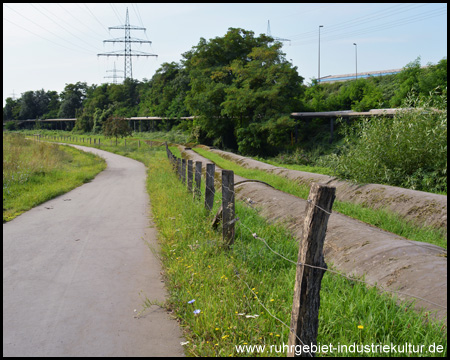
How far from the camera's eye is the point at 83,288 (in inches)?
194

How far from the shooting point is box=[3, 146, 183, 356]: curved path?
363 centimetres

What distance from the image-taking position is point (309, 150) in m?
30.1

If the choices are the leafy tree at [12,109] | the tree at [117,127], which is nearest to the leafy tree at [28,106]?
the leafy tree at [12,109]

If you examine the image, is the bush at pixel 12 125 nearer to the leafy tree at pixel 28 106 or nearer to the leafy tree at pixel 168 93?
the leafy tree at pixel 28 106

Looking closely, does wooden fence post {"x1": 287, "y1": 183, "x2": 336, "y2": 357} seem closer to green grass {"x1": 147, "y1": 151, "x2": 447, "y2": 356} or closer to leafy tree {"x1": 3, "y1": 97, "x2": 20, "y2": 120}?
green grass {"x1": 147, "y1": 151, "x2": 447, "y2": 356}

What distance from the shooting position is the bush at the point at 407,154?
9.43 meters

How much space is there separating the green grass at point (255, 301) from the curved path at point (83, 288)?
30cm

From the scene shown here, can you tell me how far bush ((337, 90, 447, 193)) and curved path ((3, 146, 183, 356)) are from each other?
557 centimetres

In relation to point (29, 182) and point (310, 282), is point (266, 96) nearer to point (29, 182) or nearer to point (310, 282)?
point (29, 182)

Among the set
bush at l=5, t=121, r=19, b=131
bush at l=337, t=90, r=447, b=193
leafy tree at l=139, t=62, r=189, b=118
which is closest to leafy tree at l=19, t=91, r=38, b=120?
bush at l=5, t=121, r=19, b=131

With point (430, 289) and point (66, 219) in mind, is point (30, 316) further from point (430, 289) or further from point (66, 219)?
point (66, 219)

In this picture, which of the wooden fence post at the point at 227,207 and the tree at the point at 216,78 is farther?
the tree at the point at 216,78

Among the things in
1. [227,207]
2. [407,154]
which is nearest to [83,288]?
[227,207]

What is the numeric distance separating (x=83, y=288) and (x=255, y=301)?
2301mm
